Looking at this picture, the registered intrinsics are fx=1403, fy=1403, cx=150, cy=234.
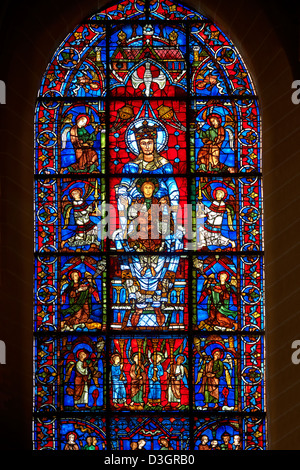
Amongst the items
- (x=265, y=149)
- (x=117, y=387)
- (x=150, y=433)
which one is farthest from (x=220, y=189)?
(x=150, y=433)

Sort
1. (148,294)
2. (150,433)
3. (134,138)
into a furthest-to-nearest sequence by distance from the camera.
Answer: (134,138) < (148,294) < (150,433)

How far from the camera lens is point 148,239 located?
1451 centimetres

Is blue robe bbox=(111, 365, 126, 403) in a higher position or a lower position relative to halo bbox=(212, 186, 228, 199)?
lower

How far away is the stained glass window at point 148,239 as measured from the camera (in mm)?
14078

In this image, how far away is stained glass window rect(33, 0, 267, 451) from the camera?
1408 cm

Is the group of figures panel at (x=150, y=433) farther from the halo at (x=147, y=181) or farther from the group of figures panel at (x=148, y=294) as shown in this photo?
the halo at (x=147, y=181)

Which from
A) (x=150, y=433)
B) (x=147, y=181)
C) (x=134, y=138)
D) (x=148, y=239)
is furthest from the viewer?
(x=134, y=138)

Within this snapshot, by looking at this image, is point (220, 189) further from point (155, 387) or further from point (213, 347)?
point (155, 387)

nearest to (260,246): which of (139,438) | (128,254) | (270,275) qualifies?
(270,275)

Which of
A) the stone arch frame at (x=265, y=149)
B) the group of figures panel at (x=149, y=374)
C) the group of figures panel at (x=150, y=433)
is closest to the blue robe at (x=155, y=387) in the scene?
the group of figures panel at (x=149, y=374)

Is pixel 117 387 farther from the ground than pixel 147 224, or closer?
closer

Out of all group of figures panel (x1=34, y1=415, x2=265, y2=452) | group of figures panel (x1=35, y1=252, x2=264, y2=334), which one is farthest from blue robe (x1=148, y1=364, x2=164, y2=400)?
group of figures panel (x1=35, y1=252, x2=264, y2=334)

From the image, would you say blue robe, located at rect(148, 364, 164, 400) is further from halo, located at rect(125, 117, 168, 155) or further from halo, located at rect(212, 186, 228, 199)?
halo, located at rect(125, 117, 168, 155)

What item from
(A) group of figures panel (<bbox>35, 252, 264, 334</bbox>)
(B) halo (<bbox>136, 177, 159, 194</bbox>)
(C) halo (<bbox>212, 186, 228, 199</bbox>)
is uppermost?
(B) halo (<bbox>136, 177, 159, 194</bbox>)
